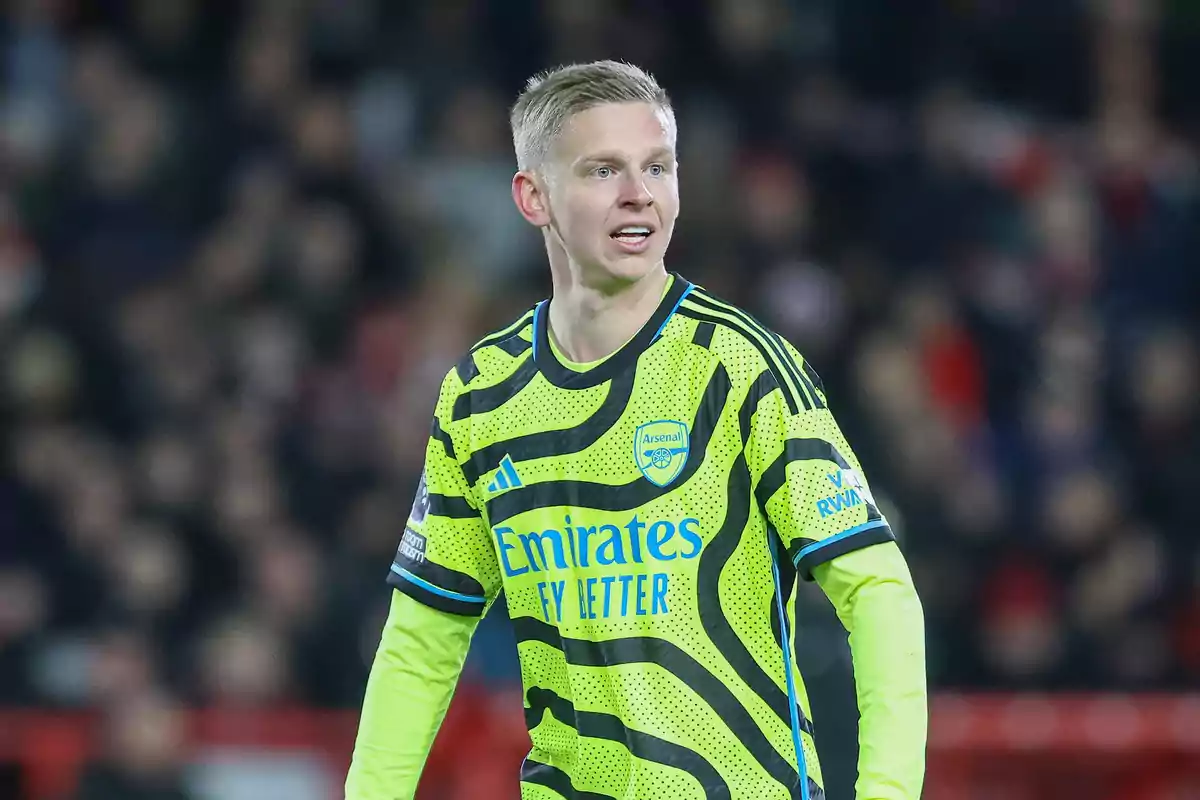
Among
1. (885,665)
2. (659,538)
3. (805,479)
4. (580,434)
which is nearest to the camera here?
(885,665)

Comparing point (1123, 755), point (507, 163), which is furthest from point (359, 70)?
point (1123, 755)

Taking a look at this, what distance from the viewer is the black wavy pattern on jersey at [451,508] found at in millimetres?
3965

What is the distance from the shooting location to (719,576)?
3664mm

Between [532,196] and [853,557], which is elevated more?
[532,196]

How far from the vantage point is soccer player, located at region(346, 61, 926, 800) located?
3.61 metres

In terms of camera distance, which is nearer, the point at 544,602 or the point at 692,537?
the point at 692,537

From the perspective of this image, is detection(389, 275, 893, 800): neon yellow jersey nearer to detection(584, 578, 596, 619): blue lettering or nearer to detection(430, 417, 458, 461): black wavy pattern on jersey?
detection(584, 578, 596, 619): blue lettering

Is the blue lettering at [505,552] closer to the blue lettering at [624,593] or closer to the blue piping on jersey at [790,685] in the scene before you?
the blue lettering at [624,593]

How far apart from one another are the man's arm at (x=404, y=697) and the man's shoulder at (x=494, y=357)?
450 millimetres

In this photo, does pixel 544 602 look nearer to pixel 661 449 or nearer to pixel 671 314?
pixel 661 449

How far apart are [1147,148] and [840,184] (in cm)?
187

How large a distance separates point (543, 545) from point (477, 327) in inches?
234

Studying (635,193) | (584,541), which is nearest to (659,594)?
(584,541)

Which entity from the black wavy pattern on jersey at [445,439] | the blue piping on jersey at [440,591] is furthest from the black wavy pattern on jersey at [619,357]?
the blue piping on jersey at [440,591]
